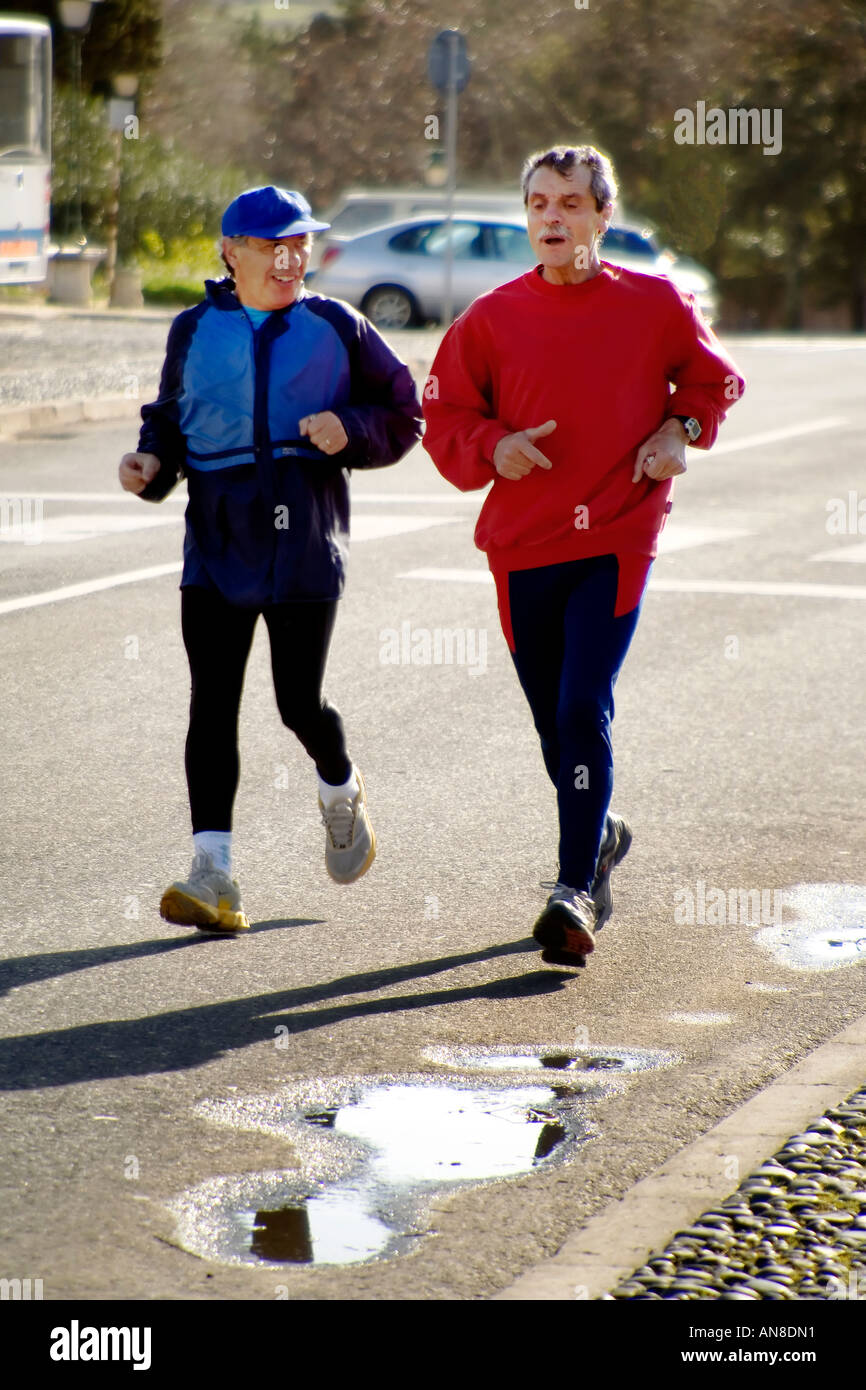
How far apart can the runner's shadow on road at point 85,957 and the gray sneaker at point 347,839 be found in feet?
0.65

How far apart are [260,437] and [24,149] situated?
2039 cm

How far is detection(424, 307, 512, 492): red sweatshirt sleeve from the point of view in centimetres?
499

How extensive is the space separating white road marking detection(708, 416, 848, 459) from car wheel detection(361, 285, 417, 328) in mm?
9345

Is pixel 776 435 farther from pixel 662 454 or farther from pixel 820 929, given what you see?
pixel 662 454


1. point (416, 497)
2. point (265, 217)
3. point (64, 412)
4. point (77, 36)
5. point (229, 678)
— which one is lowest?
point (229, 678)

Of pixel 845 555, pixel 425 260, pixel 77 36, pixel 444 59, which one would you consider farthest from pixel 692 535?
pixel 77 36

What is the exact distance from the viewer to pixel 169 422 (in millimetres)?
5223

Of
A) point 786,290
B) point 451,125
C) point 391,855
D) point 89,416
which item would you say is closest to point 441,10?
point 786,290

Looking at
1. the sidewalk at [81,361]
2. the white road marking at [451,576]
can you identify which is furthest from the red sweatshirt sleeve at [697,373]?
the sidewalk at [81,361]

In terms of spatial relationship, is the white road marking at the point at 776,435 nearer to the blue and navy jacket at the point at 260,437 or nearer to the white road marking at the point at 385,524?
the white road marking at the point at 385,524

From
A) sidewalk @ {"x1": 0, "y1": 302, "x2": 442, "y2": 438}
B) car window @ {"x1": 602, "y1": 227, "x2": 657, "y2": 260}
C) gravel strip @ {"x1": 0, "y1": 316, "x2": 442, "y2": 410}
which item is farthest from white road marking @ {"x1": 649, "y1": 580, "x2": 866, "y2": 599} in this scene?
car window @ {"x1": 602, "y1": 227, "x2": 657, "y2": 260}

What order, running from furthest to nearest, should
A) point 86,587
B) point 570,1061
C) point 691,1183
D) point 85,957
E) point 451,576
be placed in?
point 451,576 → point 86,587 → point 85,957 → point 570,1061 → point 691,1183

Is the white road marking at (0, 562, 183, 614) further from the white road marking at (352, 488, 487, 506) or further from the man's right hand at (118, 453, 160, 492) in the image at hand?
the man's right hand at (118, 453, 160, 492)

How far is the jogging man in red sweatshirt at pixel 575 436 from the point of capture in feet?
16.2
